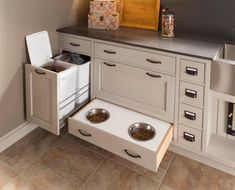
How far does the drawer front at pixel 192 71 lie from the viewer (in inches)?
73.5

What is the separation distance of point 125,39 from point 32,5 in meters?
0.77

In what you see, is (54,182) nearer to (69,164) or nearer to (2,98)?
(69,164)

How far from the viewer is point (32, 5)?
7.07ft

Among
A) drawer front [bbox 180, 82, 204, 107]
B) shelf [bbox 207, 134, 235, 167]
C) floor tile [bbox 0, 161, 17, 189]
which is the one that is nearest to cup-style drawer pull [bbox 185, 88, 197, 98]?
drawer front [bbox 180, 82, 204, 107]

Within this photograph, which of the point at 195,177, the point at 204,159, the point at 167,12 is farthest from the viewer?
the point at 167,12

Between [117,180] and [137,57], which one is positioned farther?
[137,57]

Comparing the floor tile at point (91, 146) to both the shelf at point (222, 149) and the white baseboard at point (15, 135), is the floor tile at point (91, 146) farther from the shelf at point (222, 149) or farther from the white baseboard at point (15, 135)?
the shelf at point (222, 149)

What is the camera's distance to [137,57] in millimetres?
2100

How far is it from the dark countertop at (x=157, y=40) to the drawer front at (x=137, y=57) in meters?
0.06

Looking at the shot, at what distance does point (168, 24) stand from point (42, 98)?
1168 millimetres

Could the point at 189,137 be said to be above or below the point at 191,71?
below

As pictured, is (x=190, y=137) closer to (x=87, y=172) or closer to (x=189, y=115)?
(x=189, y=115)

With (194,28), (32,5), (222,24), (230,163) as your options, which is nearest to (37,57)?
(32,5)

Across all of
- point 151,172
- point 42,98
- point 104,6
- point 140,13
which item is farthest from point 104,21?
point 151,172
